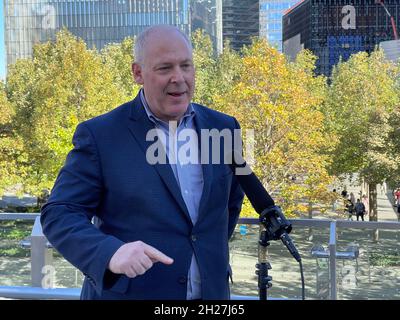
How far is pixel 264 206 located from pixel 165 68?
0.52m

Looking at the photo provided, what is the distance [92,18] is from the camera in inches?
2571

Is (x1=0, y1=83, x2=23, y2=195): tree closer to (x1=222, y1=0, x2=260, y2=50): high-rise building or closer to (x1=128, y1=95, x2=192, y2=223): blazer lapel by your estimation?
(x1=128, y1=95, x2=192, y2=223): blazer lapel

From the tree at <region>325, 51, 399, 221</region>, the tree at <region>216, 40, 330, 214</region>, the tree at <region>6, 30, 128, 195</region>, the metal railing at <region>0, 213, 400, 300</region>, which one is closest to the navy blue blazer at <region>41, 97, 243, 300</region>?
the metal railing at <region>0, 213, 400, 300</region>

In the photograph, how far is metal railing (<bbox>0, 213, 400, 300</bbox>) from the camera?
315 centimetres

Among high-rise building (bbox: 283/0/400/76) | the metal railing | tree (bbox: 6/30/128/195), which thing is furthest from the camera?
high-rise building (bbox: 283/0/400/76)

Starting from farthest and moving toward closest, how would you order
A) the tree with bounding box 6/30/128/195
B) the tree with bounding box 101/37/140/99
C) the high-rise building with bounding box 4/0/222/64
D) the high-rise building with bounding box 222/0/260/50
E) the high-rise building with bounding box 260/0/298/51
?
the high-rise building with bounding box 222/0/260/50 → the high-rise building with bounding box 260/0/298/51 → the high-rise building with bounding box 4/0/222/64 → the tree with bounding box 101/37/140/99 → the tree with bounding box 6/30/128/195

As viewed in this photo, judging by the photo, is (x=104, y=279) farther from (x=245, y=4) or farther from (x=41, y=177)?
(x=245, y=4)

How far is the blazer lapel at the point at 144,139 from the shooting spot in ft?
4.56

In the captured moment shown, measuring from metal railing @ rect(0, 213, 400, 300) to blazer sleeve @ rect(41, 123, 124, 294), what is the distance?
1769mm

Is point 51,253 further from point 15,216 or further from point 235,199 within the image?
point 235,199

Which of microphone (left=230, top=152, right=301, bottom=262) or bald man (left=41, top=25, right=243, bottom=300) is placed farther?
microphone (left=230, top=152, right=301, bottom=262)

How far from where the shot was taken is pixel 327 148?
51.5 feet

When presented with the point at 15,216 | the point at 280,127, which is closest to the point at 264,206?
the point at 15,216
